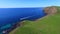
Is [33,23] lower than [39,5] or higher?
lower

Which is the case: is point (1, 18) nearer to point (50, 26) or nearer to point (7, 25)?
point (7, 25)

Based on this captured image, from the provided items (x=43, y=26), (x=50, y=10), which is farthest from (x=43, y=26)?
(x=50, y=10)

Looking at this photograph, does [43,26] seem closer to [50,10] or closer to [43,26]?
[43,26]

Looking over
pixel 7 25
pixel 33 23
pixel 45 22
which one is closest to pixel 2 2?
pixel 7 25

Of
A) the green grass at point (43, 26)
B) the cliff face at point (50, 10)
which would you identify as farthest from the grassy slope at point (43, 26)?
the cliff face at point (50, 10)

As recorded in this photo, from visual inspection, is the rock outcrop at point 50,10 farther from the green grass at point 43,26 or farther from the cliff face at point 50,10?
the green grass at point 43,26

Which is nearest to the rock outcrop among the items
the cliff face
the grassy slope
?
the cliff face
